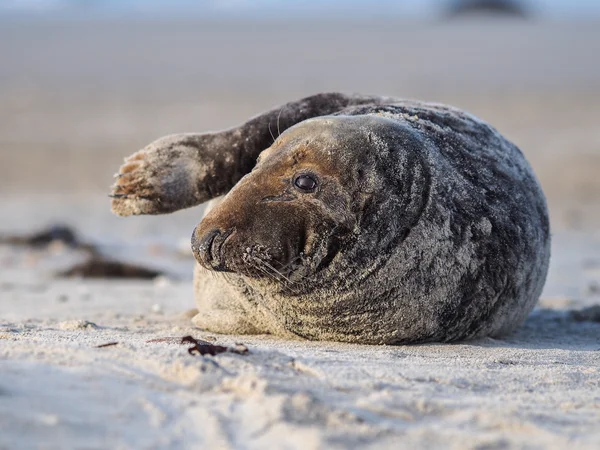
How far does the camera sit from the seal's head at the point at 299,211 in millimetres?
4141

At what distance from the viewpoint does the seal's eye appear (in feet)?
14.0

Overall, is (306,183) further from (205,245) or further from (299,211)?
(205,245)

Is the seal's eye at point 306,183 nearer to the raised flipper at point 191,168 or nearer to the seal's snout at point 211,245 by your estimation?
the seal's snout at point 211,245

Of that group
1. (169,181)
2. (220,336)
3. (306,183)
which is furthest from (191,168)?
(306,183)

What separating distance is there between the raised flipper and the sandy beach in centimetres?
68

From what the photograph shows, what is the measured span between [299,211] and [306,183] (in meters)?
0.14

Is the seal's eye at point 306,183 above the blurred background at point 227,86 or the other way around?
the other way around

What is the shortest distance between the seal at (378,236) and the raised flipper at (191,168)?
551 mm

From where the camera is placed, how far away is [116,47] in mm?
31500

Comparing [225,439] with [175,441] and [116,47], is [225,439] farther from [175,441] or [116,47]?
[116,47]

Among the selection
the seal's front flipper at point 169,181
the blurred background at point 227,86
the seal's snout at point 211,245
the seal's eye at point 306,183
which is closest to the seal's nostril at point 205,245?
the seal's snout at point 211,245

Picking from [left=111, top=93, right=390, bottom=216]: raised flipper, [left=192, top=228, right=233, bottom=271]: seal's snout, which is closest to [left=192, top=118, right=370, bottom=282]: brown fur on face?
[left=192, top=228, right=233, bottom=271]: seal's snout

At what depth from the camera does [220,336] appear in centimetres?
482

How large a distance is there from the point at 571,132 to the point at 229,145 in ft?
41.0
